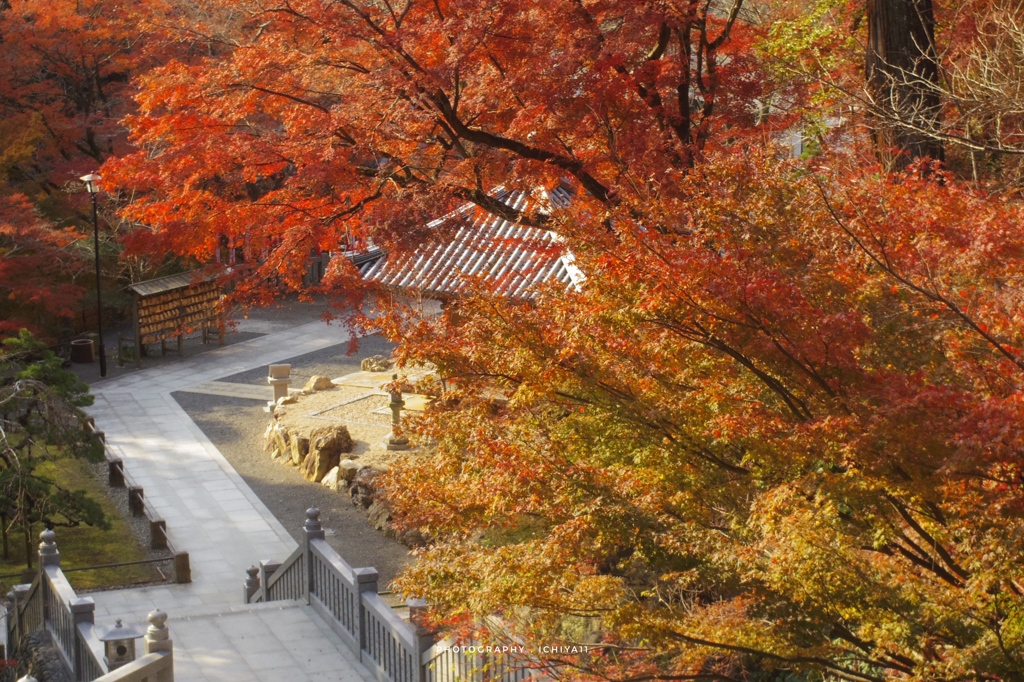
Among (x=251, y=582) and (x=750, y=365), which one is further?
(x=251, y=582)

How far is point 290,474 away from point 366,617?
8.76m

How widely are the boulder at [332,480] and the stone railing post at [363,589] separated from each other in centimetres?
746

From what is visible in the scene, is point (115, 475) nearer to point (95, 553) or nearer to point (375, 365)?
point (95, 553)

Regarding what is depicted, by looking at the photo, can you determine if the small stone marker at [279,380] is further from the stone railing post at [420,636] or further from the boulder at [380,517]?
the stone railing post at [420,636]

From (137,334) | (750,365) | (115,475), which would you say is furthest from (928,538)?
(137,334)

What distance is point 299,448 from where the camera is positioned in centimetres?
1927

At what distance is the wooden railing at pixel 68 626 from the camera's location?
8908 millimetres

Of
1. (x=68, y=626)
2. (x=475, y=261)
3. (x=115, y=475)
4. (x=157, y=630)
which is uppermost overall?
(x=475, y=261)

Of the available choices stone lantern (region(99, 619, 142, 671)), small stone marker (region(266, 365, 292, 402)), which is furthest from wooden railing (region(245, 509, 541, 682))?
small stone marker (region(266, 365, 292, 402))

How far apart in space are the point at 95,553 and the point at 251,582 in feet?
10.00

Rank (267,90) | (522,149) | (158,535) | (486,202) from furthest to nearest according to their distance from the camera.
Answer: (158,535) < (267,90) < (486,202) < (522,149)

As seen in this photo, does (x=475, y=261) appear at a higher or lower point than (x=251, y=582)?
higher

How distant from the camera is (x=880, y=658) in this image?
20.0 ft

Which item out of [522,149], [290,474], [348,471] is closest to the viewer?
[522,149]
